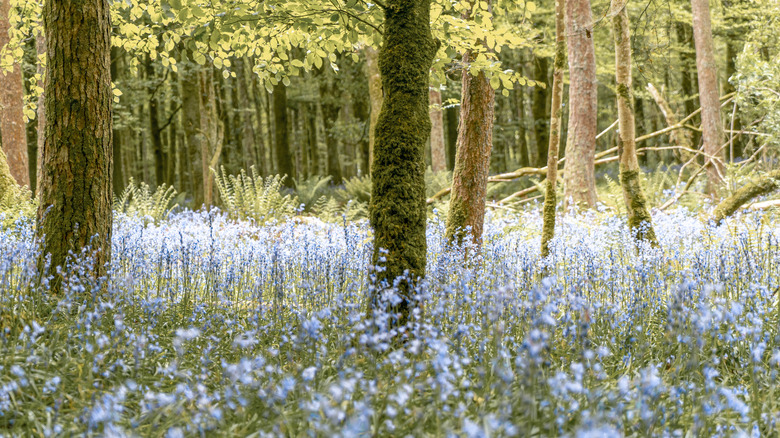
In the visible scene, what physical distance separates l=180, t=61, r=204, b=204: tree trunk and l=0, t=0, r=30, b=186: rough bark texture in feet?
11.7

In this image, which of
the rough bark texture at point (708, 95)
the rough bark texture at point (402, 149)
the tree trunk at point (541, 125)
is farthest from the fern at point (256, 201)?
the tree trunk at point (541, 125)

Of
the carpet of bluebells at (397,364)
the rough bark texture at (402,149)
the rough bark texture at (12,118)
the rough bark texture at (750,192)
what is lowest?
the carpet of bluebells at (397,364)

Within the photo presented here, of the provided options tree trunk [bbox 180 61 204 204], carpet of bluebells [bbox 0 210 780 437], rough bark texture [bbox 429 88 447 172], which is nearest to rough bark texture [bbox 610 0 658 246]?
carpet of bluebells [bbox 0 210 780 437]

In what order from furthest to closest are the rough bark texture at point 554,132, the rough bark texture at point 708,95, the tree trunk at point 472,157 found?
the rough bark texture at point 708,95
the rough bark texture at point 554,132
the tree trunk at point 472,157

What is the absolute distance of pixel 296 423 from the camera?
2.62 m

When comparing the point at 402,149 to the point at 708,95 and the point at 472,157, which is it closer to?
the point at 472,157

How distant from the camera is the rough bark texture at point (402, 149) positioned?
13.2 feet

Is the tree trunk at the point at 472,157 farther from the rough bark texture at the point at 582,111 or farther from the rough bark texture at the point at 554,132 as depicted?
the rough bark texture at the point at 582,111

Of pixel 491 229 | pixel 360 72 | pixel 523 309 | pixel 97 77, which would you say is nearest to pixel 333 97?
pixel 360 72

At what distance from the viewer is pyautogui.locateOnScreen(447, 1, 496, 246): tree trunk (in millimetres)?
6453

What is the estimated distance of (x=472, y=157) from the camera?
6570 millimetres

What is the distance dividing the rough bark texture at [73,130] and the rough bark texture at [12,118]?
24.5 feet

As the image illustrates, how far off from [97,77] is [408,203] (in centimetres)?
267

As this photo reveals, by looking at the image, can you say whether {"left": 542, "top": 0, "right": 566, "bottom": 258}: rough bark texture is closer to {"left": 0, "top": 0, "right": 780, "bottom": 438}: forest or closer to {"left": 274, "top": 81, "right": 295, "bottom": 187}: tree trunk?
{"left": 0, "top": 0, "right": 780, "bottom": 438}: forest
